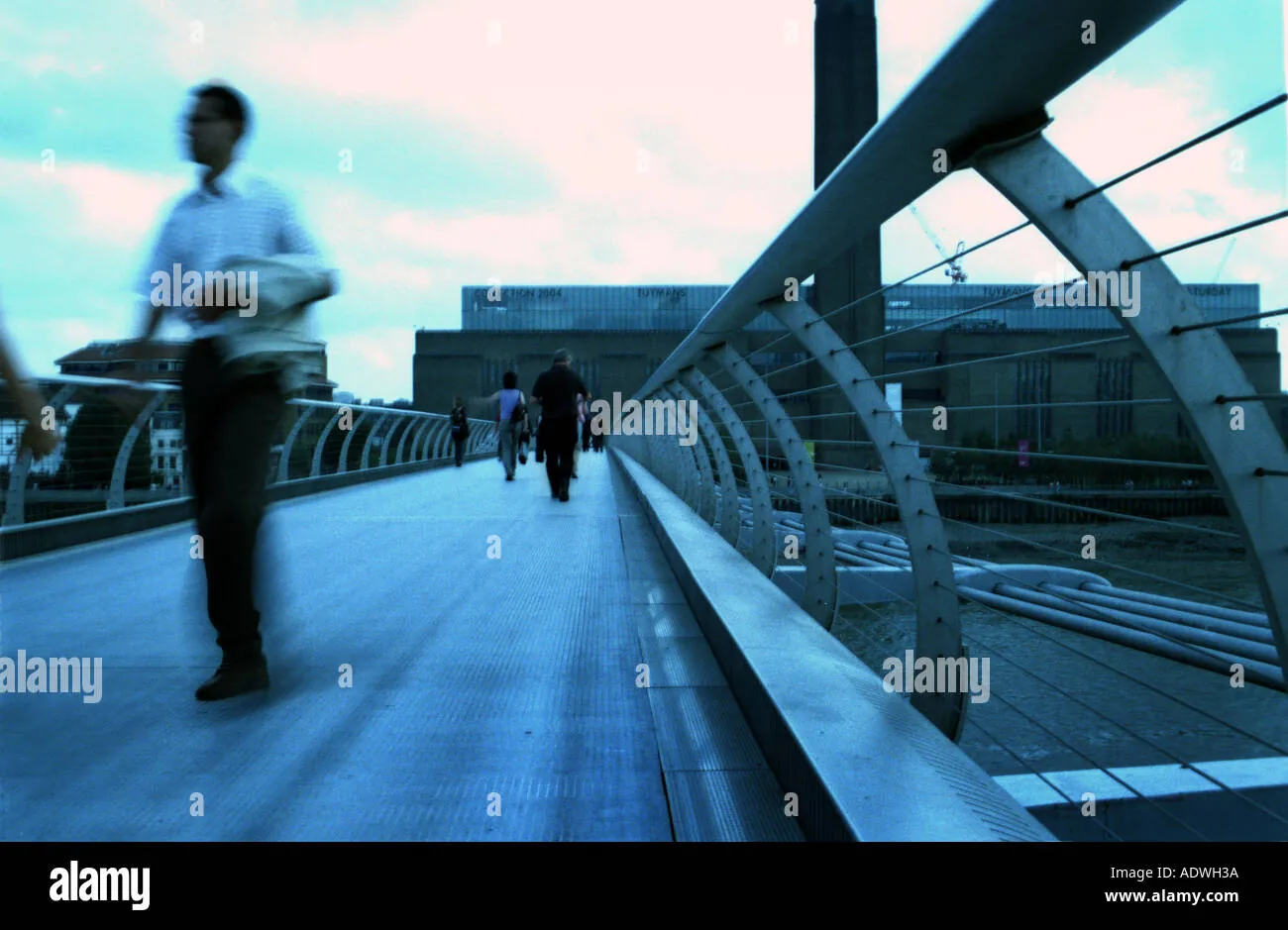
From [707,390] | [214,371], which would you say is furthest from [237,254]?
[707,390]

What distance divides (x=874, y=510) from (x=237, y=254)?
112 feet

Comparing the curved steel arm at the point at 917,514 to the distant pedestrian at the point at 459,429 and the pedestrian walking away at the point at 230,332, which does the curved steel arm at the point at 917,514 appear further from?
the distant pedestrian at the point at 459,429

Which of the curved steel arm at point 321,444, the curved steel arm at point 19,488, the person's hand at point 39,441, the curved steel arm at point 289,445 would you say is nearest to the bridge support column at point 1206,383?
the person's hand at point 39,441

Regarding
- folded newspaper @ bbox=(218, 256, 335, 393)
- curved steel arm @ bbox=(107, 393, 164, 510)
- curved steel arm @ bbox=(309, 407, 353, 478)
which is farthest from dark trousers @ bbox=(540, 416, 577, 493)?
folded newspaper @ bbox=(218, 256, 335, 393)

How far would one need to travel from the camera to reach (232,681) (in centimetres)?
253

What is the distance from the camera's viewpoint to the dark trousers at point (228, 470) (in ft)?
7.95

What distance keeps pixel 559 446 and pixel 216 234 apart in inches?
270

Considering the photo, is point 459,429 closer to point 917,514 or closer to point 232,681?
point 232,681

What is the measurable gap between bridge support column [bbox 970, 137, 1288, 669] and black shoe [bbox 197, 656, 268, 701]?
2106 millimetres

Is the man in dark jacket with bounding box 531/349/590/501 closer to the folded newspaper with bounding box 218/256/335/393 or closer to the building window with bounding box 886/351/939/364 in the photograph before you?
the folded newspaper with bounding box 218/256/335/393

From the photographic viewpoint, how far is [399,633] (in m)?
3.42

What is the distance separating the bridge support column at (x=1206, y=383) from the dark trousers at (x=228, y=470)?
1.85 metres

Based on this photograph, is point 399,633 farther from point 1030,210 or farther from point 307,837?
point 1030,210
